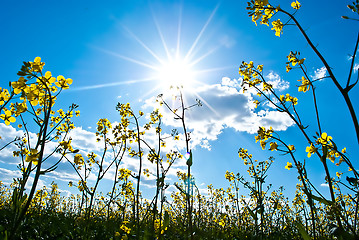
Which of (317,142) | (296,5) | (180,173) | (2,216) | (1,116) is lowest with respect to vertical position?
(2,216)

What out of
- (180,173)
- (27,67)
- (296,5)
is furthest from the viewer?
(180,173)

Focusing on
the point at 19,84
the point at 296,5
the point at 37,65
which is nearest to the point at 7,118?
the point at 19,84

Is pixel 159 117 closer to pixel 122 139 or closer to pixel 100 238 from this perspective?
pixel 122 139

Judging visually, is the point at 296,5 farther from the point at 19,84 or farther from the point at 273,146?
the point at 19,84

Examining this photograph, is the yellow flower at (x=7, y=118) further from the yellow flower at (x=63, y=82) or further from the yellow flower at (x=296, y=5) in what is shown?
the yellow flower at (x=296, y=5)

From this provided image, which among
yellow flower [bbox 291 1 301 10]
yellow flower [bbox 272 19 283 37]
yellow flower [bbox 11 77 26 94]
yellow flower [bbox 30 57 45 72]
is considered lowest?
yellow flower [bbox 11 77 26 94]

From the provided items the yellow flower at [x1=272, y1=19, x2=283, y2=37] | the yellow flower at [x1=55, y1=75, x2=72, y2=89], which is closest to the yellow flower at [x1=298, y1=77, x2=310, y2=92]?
the yellow flower at [x1=272, y1=19, x2=283, y2=37]

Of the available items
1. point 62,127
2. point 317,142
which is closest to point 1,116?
point 62,127

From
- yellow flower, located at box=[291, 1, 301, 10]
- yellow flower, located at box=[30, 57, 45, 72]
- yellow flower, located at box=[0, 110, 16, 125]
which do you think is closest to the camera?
yellow flower, located at box=[30, 57, 45, 72]

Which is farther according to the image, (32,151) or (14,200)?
(14,200)

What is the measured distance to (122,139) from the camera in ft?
16.4

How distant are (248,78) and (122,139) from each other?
10.3ft

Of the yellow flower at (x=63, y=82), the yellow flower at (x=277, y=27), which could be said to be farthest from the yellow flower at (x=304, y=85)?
the yellow flower at (x=63, y=82)

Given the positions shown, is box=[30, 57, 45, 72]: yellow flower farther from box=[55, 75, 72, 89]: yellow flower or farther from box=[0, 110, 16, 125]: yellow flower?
box=[0, 110, 16, 125]: yellow flower
